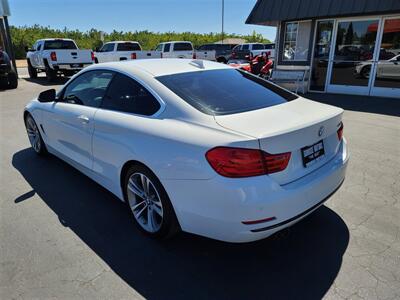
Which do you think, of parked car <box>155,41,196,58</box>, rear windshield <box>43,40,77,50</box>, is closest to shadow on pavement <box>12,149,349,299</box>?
rear windshield <box>43,40,77,50</box>

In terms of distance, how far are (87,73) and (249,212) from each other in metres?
2.80

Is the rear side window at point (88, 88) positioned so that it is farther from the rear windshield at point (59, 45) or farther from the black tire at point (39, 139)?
the rear windshield at point (59, 45)

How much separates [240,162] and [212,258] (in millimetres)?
1000

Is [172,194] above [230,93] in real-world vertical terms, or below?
below

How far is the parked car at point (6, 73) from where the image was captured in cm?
1295

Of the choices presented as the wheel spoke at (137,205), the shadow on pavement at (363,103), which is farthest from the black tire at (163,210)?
the shadow on pavement at (363,103)

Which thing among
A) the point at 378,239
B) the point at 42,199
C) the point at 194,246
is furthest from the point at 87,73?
the point at 378,239

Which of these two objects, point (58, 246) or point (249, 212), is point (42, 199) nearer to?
point (58, 246)

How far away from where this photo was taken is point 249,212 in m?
2.24

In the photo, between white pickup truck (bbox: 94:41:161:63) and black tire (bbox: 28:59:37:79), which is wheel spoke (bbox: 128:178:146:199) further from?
black tire (bbox: 28:59:37:79)

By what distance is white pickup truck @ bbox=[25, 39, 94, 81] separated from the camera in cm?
1504

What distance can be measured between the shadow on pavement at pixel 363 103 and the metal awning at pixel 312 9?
8.28ft

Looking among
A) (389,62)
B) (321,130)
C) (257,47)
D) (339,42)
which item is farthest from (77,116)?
(257,47)

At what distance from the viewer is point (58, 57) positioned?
1501 cm
